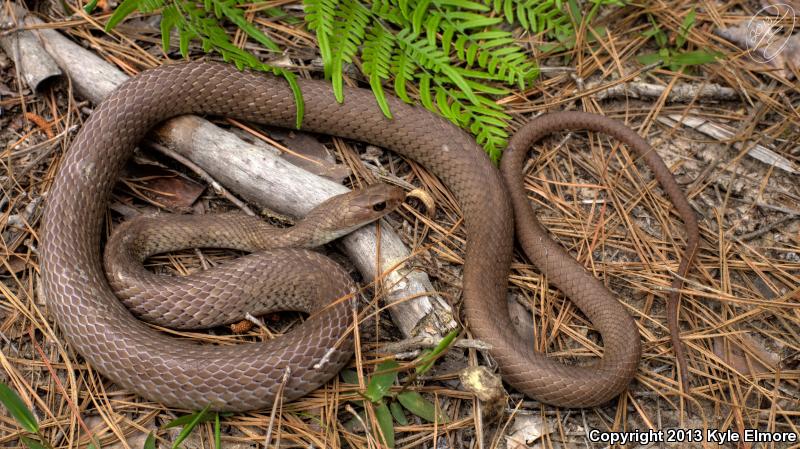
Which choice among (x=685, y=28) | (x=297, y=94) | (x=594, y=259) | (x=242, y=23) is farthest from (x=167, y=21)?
(x=685, y=28)

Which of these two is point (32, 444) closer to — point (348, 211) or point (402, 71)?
point (348, 211)

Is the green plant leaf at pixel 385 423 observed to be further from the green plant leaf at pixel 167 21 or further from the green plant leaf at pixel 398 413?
the green plant leaf at pixel 167 21

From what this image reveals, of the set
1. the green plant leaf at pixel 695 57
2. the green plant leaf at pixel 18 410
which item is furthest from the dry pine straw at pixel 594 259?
the green plant leaf at pixel 18 410

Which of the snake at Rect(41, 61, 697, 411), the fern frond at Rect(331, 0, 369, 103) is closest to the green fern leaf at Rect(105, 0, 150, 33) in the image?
the snake at Rect(41, 61, 697, 411)

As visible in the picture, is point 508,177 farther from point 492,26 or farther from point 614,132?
point 492,26

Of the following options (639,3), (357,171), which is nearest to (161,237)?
(357,171)

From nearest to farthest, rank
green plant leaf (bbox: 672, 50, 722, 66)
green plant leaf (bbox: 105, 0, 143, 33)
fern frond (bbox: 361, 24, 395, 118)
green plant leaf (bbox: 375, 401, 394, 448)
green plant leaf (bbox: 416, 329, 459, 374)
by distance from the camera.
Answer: green plant leaf (bbox: 416, 329, 459, 374), green plant leaf (bbox: 375, 401, 394, 448), green plant leaf (bbox: 105, 0, 143, 33), fern frond (bbox: 361, 24, 395, 118), green plant leaf (bbox: 672, 50, 722, 66)

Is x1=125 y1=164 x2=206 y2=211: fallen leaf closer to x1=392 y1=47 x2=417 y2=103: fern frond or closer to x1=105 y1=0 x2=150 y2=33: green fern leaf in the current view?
x1=105 y1=0 x2=150 y2=33: green fern leaf
